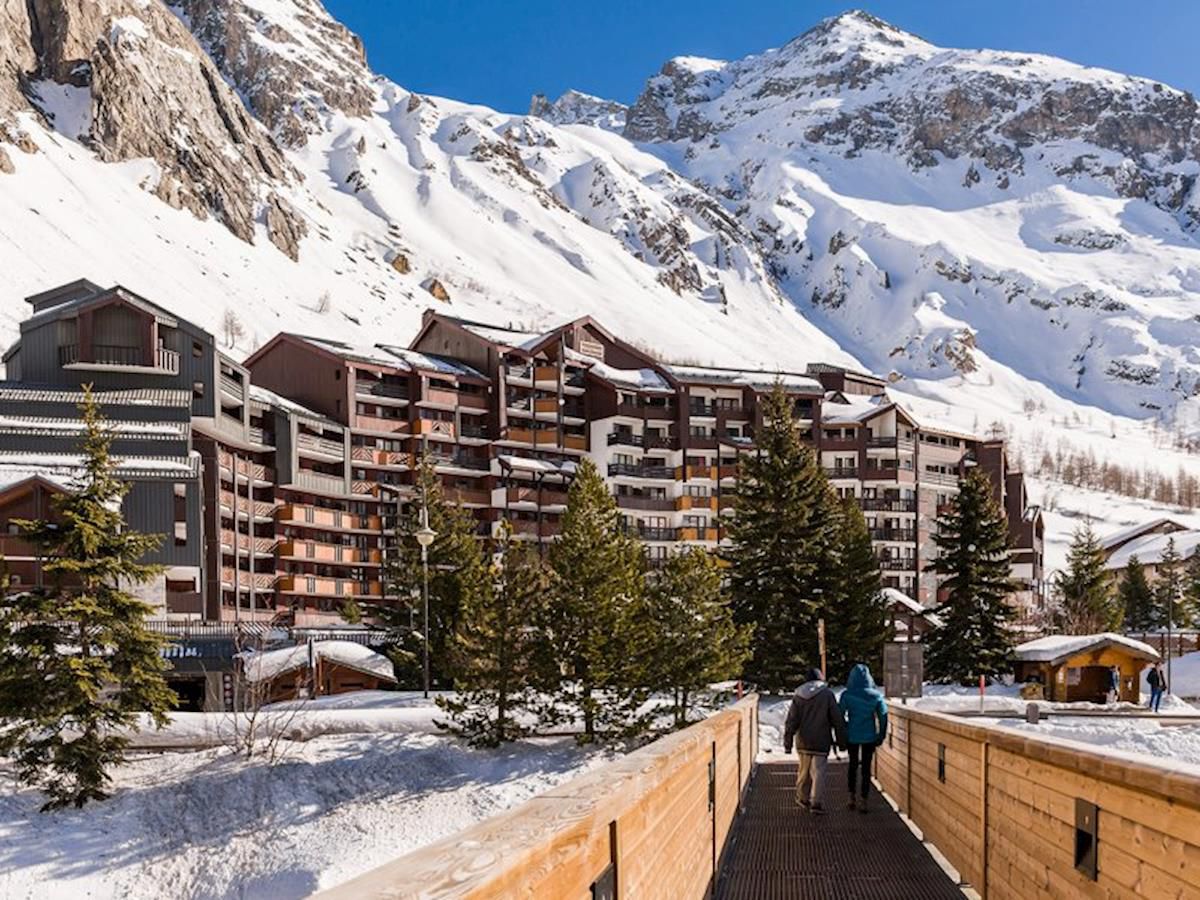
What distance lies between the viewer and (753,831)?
13.5 metres

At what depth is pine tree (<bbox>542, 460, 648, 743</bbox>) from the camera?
120 feet

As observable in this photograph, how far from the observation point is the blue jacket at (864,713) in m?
14.6

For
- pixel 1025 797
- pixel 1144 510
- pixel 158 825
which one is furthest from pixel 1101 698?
pixel 1144 510

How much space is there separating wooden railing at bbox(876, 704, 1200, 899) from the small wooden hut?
3650 centimetres

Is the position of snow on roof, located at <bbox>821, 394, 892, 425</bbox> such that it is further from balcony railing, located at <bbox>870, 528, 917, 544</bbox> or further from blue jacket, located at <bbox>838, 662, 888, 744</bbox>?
blue jacket, located at <bbox>838, 662, 888, 744</bbox>

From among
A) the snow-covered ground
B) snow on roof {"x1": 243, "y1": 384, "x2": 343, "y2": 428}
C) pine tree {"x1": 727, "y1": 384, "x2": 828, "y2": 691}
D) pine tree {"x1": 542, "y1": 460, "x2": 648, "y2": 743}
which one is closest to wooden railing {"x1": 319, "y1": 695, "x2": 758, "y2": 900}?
the snow-covered ground

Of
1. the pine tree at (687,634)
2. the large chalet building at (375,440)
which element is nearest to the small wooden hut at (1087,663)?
the large chalet building at (375,440)

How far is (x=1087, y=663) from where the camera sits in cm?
4666

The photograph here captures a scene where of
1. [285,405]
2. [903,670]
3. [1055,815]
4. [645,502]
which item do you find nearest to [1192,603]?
[645,502]

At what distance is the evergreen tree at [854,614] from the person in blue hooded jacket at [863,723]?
31.7m

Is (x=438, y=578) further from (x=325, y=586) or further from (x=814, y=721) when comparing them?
(x=814, y=721)

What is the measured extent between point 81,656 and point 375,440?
38239mm

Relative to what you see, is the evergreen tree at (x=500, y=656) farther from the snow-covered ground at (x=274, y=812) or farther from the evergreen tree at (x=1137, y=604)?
the evergreen tree at (x=1137, y=604)

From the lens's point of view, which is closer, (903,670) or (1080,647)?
(903,670)
